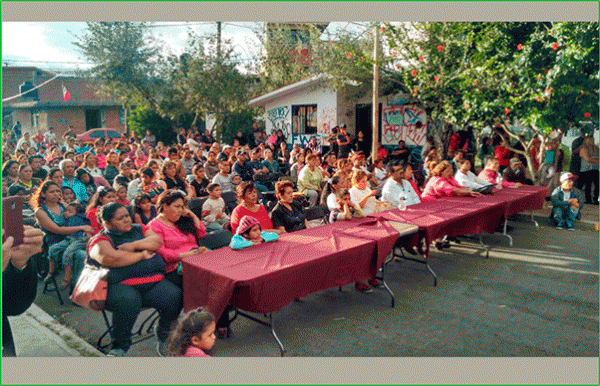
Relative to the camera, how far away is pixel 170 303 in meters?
4.10

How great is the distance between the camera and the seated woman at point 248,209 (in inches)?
216

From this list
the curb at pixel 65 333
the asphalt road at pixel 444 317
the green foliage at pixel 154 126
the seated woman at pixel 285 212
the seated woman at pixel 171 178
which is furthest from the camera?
the green foliage at pixel 154 126

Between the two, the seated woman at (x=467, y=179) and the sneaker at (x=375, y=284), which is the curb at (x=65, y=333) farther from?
the seated woman at (x=467, y=179)

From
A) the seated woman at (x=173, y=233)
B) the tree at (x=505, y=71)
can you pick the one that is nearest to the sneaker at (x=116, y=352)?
the seated woman at (x=173, y=233)

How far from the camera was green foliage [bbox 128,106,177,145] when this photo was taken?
23484 mm

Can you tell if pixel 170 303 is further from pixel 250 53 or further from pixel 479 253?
pixel 250 53

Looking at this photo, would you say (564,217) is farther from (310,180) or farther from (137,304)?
(137,304)

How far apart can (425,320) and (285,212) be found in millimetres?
2075

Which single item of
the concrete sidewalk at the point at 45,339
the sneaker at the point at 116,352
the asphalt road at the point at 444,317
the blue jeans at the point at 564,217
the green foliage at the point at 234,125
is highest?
the green foliage at the point at 234,125

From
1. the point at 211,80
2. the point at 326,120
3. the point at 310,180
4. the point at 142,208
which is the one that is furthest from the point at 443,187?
the point at 211,80

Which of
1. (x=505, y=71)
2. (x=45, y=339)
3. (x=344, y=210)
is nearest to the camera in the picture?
(x=45, y=339)

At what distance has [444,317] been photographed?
16.0 ft

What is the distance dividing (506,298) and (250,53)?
2210cm

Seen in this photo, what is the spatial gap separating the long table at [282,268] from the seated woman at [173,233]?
0.29 m
